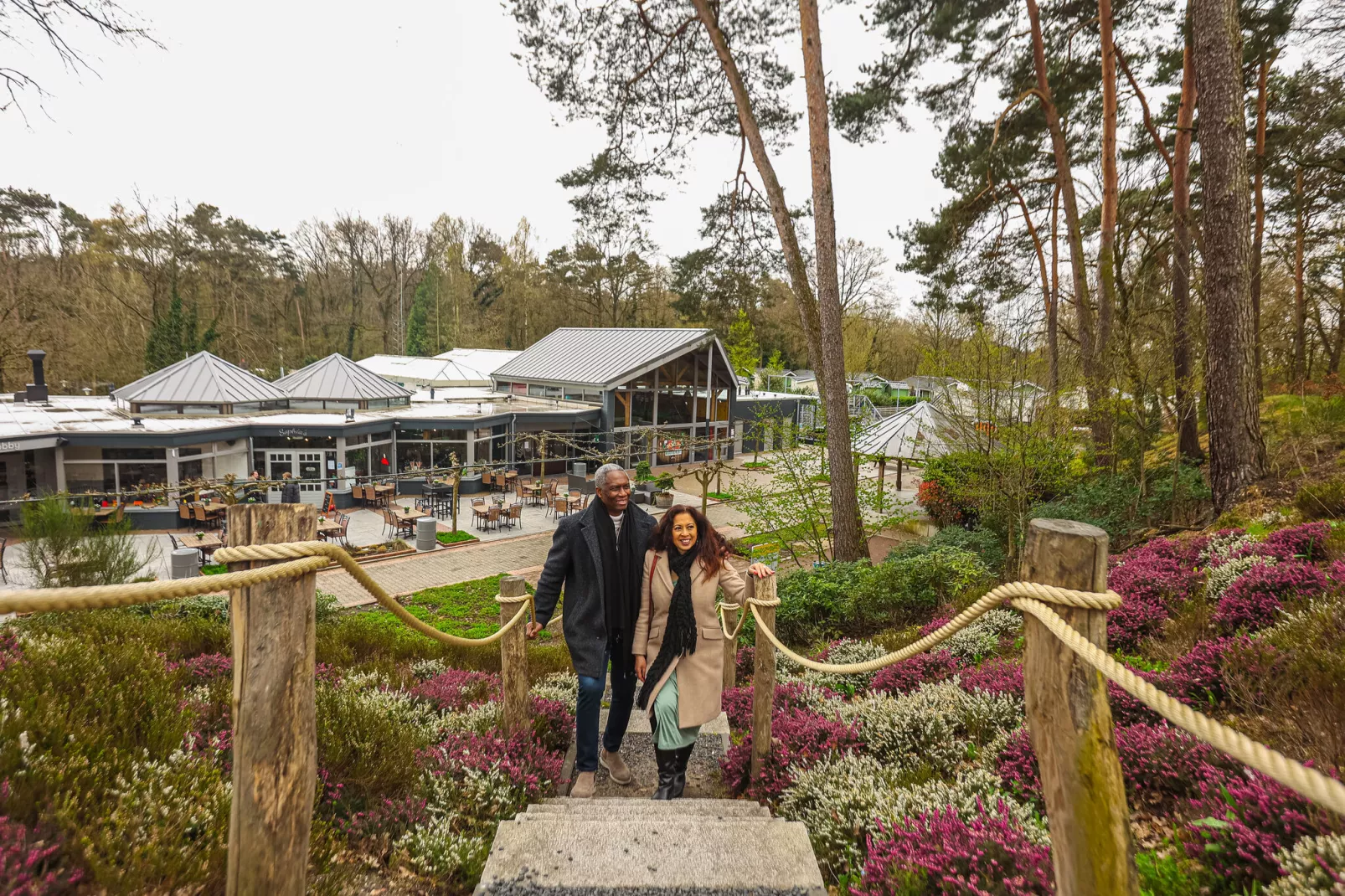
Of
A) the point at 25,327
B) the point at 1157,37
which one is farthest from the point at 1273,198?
the point at 25,327

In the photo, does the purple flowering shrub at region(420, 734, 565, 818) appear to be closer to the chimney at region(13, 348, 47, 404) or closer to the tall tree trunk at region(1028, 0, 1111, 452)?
the tall tree trunk at region(1028, 0, 1111, 452)

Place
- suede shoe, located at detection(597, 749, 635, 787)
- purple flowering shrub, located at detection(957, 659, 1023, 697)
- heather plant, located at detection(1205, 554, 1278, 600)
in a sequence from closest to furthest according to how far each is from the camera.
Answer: suede shoe, located at detection(597, 749, 635, 787) < purple flowering shrub, located at detection(957, 659, 1023, 697) < heather plant, located at detection(1205, 554, 1278, 600)

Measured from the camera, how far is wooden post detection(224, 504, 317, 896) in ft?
5.19

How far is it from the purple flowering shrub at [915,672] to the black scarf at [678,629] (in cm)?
201

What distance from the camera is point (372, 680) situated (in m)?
4.63

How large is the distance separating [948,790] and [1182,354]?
10313 millimetres

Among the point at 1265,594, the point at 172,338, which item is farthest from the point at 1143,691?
the point at 172,338

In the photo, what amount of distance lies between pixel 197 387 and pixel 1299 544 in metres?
23.5

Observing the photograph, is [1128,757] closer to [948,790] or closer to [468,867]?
[948,790]

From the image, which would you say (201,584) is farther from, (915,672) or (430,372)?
(430,372)

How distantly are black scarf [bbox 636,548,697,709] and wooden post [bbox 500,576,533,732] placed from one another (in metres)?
0.81

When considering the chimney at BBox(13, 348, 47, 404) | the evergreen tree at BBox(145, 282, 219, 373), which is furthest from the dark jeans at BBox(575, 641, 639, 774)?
the evergreen tree at BBox(145, 282, 219, 373)

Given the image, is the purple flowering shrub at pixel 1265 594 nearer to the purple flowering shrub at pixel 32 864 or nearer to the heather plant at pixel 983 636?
the heather plant at pixel 983 636

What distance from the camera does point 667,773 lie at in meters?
3.27
